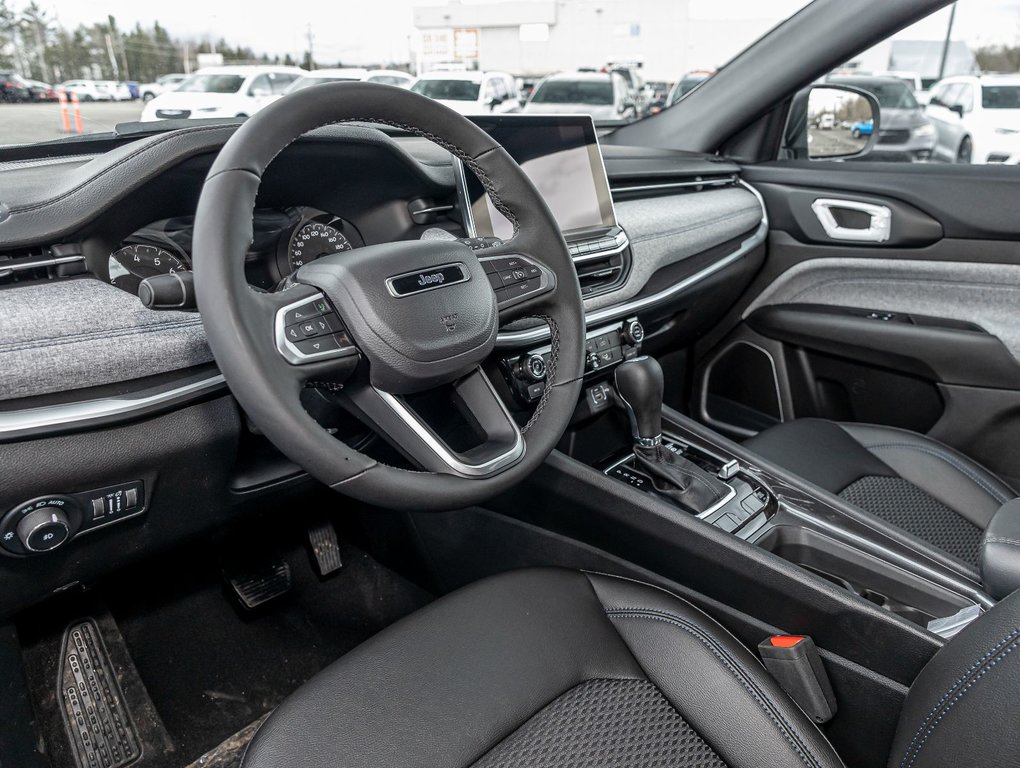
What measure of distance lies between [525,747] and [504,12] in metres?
3.62

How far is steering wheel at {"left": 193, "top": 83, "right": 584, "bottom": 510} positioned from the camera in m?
0.85

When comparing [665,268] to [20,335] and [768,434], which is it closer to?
[768,434]

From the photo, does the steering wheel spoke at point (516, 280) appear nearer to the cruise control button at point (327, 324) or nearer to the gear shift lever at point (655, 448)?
the cruise control button at point (327, 324)

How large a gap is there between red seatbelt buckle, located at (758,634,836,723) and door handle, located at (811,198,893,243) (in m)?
1.31

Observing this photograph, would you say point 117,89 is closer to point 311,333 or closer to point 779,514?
point 311,333

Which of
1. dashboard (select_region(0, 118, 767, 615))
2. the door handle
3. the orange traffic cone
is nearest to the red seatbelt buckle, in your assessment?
dashboard (select_region(0, 118, 767, 615))

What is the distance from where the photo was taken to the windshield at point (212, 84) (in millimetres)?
1700

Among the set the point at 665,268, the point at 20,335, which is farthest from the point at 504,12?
the point at 20,335

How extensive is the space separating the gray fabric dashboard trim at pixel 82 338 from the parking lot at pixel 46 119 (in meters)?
0.41

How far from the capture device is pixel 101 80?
1467mm

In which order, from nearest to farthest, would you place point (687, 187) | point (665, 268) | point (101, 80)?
point (101, 80) < point (665, 268) < point (687, 187)

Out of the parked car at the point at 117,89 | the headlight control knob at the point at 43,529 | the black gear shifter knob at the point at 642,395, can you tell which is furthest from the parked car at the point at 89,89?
the black gear shifter knob at the point at 642,395

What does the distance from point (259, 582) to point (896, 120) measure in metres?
3.10

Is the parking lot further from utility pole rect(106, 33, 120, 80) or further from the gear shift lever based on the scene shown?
the gear shift lever
